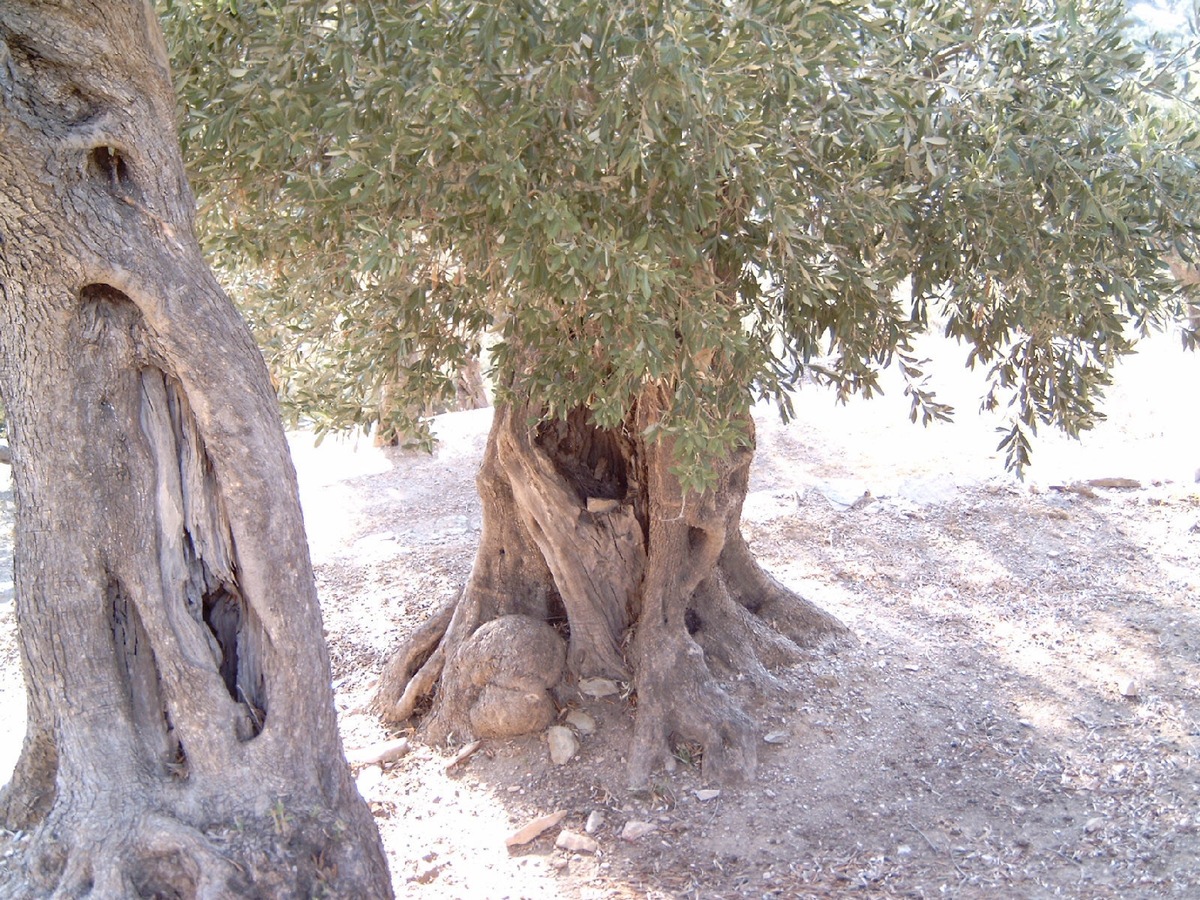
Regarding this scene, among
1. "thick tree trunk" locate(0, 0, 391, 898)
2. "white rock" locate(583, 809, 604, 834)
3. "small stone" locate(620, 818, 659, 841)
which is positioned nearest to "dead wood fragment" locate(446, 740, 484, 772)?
"white rock" locate(583, 809, 604, 834)

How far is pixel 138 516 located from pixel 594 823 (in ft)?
8.75

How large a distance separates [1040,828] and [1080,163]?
2954mm

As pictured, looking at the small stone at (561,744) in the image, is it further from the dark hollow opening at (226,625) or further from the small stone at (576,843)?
the dark hollow opening at (226,625)

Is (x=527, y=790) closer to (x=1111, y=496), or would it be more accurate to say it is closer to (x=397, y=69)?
(x=397, y=69)

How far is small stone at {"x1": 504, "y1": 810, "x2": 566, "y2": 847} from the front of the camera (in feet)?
15.9

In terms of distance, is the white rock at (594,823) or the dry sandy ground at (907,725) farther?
the white rock at (594,823)

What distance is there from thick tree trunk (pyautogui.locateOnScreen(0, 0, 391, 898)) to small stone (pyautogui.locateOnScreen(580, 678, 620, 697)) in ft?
7.58

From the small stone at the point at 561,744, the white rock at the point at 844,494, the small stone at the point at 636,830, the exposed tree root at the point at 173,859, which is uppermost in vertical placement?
the white rock at the point at 844,494

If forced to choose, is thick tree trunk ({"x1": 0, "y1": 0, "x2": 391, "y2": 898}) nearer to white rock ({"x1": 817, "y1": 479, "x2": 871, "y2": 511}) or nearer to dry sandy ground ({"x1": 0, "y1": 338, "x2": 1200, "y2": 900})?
dry sandy ground ({"x1": 0, "y1": 338, "x2": 1200, "y2": 900})

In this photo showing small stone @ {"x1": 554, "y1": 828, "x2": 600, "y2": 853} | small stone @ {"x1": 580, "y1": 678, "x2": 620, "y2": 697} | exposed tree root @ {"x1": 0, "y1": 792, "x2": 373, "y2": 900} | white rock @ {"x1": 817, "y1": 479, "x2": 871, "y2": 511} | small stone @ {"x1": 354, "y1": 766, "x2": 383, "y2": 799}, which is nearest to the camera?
exposed tree root @ {"x1": 0, "y1": 792, "x2": 373, "y2": 900}

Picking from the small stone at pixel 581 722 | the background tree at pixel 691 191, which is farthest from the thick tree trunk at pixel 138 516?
the small stone at pixel 581 722

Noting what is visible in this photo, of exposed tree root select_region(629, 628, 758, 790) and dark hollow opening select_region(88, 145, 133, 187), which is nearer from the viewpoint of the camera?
dark hollow opening select_region(88, 145, 133, 187)

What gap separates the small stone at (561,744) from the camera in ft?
17.8

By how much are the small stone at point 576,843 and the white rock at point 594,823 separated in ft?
0.20
